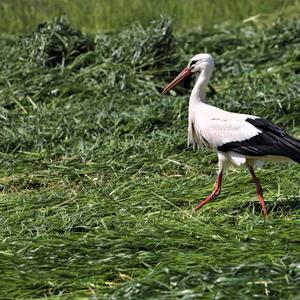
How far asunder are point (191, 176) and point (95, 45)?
4.07m

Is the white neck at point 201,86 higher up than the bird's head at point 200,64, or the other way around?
the bird's head at point 200,64

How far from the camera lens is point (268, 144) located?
705cm

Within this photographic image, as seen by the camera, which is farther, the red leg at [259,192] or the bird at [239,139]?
the bird at [239,139]

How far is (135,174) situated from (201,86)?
3.04ft

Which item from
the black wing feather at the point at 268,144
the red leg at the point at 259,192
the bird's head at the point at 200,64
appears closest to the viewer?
the red leg at the point at 259,192

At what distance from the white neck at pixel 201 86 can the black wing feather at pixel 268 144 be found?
2.09 ft

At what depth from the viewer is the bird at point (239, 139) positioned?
7020 mm

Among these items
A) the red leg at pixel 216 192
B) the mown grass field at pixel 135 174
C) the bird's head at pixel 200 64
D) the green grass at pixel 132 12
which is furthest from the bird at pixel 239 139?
the green grass at pixel 132 12

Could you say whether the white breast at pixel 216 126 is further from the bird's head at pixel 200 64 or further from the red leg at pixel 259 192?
the bird's head at pixel 200 64

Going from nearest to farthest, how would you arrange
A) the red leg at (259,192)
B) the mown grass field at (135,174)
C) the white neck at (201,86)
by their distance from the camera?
the mown grass field at (135,174)
the red leg at (259,192)
the white neck at (201,86)

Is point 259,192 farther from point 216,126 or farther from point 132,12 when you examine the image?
point 132,12

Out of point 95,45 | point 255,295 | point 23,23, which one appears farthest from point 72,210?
point 23,23

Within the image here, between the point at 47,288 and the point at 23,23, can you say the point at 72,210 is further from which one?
the point at 23,23

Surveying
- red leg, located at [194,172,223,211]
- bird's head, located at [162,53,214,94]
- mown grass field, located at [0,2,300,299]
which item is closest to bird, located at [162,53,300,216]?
red leg, located at [194,172,223,211]
